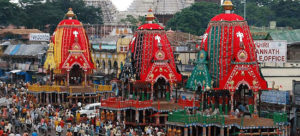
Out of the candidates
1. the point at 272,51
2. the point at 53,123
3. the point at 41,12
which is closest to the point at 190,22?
the point at 41,12

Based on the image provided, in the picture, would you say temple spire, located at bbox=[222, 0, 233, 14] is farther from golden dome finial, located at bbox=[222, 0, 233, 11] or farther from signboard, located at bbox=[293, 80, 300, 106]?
signboard, located at bbox=[293, 80, 300, 106]

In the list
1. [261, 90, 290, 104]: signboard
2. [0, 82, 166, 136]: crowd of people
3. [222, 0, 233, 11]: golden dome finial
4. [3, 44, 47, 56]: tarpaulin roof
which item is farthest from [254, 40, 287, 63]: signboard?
[3, 44, 47, 56]: tarpaulin roof

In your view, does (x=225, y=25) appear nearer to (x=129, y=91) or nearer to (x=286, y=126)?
(x=286, y=126)

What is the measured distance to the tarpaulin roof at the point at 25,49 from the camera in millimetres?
98938

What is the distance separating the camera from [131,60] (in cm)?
5641

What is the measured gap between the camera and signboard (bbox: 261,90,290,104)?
52.2 m

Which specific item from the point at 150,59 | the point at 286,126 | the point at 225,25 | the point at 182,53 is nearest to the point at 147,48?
the point at 150,59

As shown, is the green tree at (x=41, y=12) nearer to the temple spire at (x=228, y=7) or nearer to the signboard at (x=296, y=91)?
the signboard at (x=296, y=91)

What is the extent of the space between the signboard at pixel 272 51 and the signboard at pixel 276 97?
8856 millimetres

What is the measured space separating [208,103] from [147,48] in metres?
8.95

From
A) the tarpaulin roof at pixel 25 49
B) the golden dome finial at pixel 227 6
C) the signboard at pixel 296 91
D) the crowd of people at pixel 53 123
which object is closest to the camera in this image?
the golden dome finial at pixel 227 6

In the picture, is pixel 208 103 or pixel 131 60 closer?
pixel 208 103

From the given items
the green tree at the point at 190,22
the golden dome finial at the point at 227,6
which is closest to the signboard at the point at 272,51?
the golden dome finial at the point at 227,6

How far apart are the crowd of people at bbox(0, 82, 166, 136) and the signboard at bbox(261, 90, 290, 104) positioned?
725 cm
